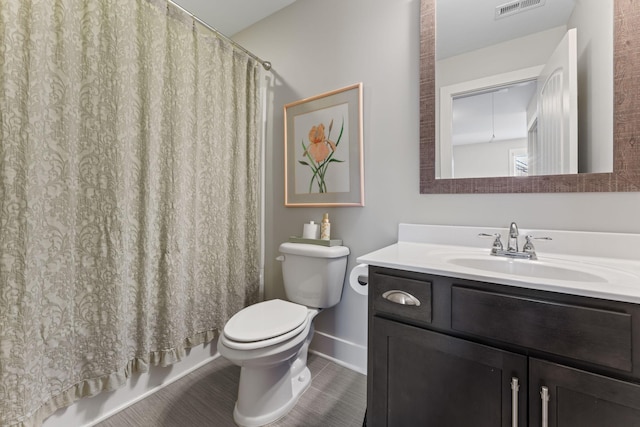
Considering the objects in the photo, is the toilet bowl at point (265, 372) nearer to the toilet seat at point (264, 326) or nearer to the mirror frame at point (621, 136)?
the toilet seat at point (264, 326)

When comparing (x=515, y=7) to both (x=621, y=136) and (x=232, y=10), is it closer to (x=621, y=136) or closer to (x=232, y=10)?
(x=621, y=136)

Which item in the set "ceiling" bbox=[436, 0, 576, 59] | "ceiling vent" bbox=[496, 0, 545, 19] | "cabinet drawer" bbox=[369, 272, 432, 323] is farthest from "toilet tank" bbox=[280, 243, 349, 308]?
"ceiling vent" bbox=[496, 0, 545, 19]

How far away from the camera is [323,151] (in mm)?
1723

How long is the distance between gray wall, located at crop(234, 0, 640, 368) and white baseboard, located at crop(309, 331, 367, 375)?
0.03 meters

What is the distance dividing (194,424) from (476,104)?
1.99 m

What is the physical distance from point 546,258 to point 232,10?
2392mm

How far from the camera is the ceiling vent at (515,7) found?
3.72 feet

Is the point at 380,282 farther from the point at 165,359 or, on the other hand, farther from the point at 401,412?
the point at 165,359

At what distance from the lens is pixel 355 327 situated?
64.0 inches

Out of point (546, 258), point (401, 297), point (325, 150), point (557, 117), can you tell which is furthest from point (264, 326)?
point (557, 117)

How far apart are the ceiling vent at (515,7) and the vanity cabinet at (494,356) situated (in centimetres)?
122

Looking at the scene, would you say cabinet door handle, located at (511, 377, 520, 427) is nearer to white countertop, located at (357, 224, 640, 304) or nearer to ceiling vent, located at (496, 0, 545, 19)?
white countertop, located at (357, 224, 640, 304)

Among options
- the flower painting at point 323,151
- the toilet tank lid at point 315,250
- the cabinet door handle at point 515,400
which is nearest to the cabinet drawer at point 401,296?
the cabinet door handle at point 515,400

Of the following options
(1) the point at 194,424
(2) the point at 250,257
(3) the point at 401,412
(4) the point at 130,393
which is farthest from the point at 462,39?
(4) the point at 130,393
